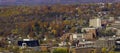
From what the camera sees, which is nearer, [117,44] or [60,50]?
[60,50]

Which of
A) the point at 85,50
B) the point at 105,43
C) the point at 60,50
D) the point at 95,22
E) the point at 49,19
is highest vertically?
the point at 60,50

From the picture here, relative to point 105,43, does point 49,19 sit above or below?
below

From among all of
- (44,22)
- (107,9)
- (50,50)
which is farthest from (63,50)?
(107,9)

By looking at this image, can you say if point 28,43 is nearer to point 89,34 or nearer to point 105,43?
point 105,43

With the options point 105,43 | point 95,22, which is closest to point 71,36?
point 105,43

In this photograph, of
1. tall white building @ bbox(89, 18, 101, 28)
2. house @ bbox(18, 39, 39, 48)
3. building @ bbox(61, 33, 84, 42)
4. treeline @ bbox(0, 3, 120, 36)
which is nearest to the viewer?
house @ bbox(18, 39, 39, 48)

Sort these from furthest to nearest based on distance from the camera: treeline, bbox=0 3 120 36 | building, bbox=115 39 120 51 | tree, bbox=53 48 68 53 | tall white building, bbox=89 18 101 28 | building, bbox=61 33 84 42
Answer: tall white building, bbox=89 18 101 28
treeline, bbox=0 3 120 36
building, bbox=61 33 84 42
building, bbox=115 39 120 51
tree, bbox=53 48 68 53

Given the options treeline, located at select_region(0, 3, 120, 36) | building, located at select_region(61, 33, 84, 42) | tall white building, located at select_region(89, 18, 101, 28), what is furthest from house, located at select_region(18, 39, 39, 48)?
tall white building, located at select_region(89, 18, 101, 28)

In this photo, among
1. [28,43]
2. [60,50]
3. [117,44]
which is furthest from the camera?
[28,43]

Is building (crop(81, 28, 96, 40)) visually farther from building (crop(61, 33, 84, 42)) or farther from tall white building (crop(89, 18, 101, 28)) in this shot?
tall white building (crop(89, 18, 101, 28))

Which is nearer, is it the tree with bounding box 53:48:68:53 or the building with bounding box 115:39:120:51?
the tree with bounding box 53:48:68:53

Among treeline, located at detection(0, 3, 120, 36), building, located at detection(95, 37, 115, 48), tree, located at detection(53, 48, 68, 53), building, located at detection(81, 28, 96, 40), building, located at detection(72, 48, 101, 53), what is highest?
tree, located at detection(53, 48, 68, 53)
